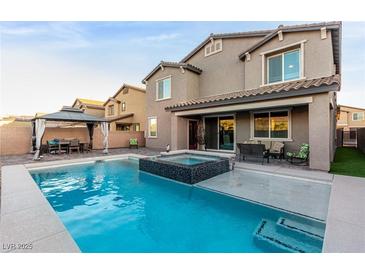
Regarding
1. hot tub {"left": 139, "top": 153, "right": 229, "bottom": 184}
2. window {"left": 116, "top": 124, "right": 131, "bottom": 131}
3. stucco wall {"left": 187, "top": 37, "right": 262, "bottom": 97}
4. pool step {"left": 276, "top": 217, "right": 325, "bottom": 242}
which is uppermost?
stucco wall {"left": 187, "top": 37, "right": 262, "bottom": 97}

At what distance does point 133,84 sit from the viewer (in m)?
25.6

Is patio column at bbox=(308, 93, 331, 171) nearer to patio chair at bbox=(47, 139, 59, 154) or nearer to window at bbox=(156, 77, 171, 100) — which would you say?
window at bbox=(156, 77, 171, 100)

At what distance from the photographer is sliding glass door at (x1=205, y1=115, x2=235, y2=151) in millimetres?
14375

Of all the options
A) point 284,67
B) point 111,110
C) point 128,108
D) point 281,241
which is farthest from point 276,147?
point 111,110

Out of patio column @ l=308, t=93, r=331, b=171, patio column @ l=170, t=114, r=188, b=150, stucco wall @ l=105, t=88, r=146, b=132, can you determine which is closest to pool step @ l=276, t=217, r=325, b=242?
patio column @ l=308, t=93, r=331, b=171

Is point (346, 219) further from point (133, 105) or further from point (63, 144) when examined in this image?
point (133, 105)

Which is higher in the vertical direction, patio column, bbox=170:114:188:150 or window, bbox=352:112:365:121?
window, bbox=352:112:365:121

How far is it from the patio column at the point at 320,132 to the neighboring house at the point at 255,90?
35 millimetres

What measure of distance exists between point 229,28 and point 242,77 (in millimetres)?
3917

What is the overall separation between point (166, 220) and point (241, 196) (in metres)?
2.55

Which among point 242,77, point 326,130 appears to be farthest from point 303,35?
point 326,130

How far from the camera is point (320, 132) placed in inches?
314

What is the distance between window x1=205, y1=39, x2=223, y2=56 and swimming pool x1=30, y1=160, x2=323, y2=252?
41.8 ft
